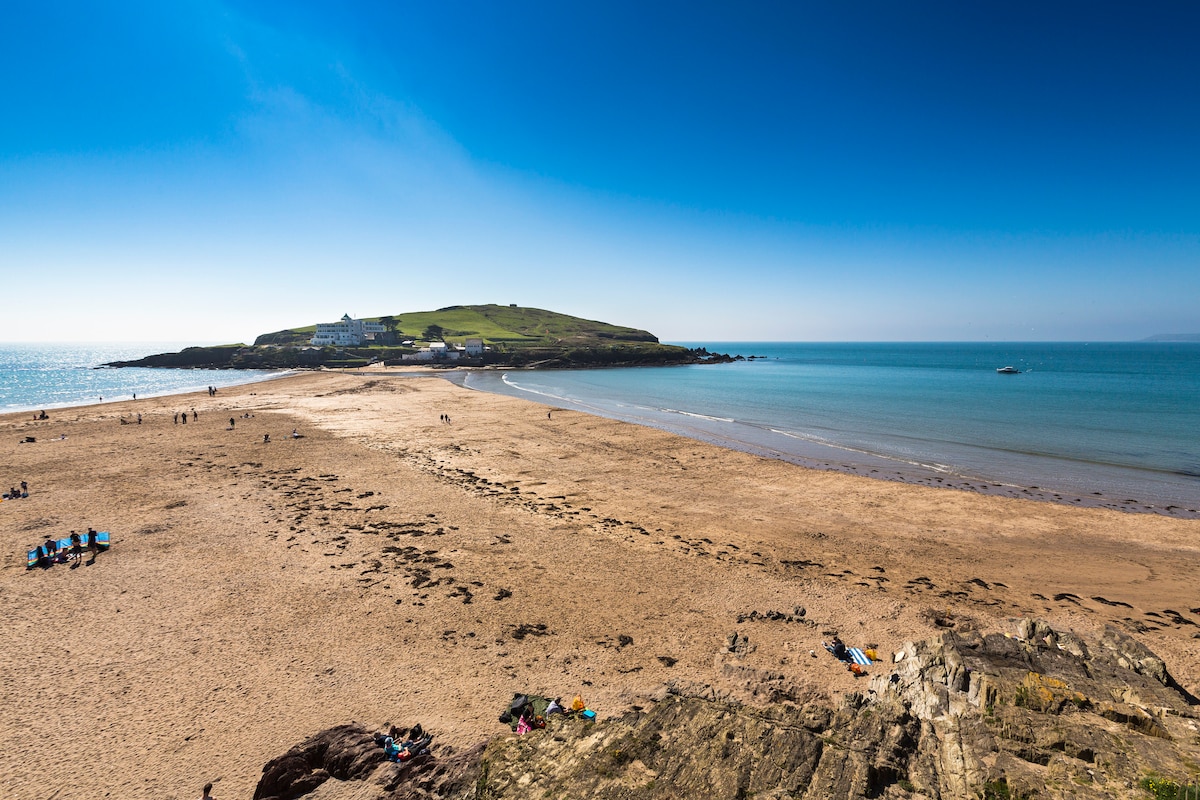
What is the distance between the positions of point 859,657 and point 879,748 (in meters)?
4.84

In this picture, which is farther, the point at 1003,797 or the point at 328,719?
the point at 328,719

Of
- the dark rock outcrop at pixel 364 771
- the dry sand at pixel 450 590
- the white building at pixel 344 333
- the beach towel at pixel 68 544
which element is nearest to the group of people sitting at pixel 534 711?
the dry sand at pixel 450 590

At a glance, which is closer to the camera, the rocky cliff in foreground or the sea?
the rocky cliff in foreground

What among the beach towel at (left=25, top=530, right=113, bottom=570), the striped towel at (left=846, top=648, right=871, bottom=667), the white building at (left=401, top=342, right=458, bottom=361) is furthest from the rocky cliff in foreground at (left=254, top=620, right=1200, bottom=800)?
the white building at (left=401, top=342, right=458, bottom=361)

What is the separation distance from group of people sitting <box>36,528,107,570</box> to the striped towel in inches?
942

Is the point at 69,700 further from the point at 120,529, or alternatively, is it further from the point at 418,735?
the point at 120,529

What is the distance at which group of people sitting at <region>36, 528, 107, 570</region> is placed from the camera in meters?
16.2

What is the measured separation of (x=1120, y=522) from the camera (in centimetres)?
2178

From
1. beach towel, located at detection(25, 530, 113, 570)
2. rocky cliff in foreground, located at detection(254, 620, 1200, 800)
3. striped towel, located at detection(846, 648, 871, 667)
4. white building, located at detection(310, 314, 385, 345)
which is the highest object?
white building, located at detection(310, 314, 385, 345)

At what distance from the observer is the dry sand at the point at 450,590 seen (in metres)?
10.2

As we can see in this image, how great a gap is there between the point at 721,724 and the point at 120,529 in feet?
77.3

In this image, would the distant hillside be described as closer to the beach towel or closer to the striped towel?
the beach towel

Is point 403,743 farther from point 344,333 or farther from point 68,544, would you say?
point 344,333

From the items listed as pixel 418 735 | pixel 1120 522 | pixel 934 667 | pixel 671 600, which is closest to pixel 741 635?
pixel 671 600
